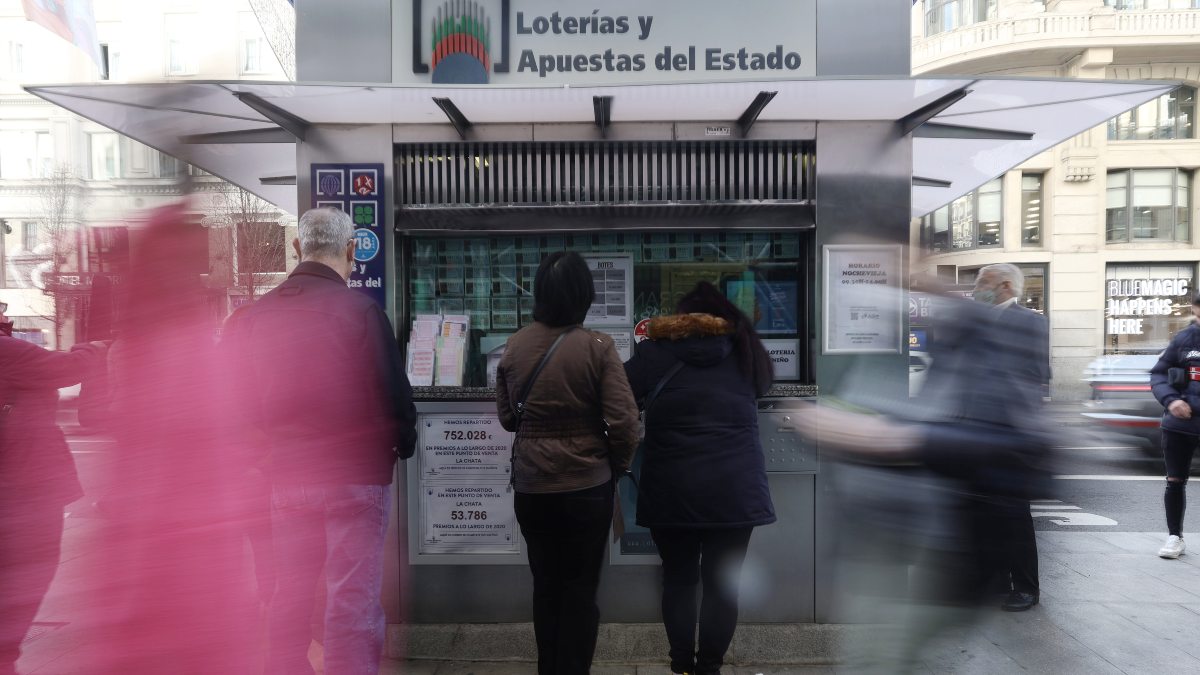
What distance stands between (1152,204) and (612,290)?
76.4ft

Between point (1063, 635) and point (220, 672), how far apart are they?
462 cm

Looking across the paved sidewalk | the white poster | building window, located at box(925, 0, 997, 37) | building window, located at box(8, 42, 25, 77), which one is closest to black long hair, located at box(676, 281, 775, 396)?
the white poster

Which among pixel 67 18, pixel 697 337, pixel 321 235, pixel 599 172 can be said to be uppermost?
pixel 67 18

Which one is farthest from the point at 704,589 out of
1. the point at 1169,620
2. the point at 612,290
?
the point at 1169,620

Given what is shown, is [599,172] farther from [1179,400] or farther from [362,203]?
[1179,400]

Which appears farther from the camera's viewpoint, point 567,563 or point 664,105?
point 664,105

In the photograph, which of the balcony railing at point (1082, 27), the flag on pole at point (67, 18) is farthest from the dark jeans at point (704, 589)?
the balcony railing at point (1082, 27)

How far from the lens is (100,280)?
1317 mm

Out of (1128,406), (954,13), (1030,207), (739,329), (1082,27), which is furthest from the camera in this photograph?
(954,13)

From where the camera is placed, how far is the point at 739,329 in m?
3.28

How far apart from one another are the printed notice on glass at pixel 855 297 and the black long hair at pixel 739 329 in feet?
3.29

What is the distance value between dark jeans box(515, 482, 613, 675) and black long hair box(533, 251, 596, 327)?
0.72 m

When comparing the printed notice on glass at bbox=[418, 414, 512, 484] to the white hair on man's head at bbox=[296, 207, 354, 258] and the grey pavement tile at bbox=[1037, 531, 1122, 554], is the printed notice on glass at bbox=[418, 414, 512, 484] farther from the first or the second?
the grey pavement tile at bbox=[1037, 531, 1122, 554]

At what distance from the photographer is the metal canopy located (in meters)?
3.30
